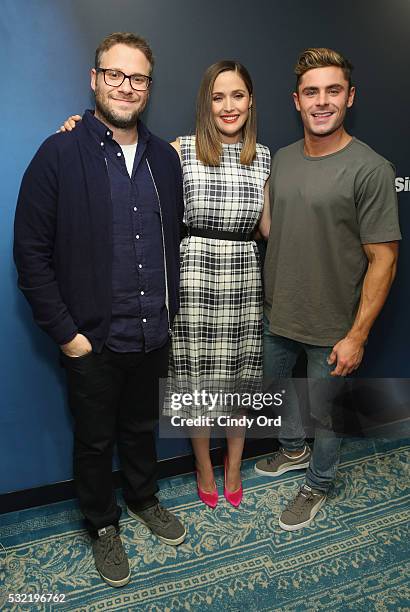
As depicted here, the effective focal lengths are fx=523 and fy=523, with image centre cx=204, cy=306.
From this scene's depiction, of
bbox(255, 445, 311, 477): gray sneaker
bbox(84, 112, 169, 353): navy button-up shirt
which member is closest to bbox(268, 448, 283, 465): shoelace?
bbox(255, 445, 311, 477): gray sneaker

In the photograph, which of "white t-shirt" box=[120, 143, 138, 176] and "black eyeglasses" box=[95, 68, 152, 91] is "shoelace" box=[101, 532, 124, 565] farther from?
"black eyeglasses" box=[95, 68, 152, 91]

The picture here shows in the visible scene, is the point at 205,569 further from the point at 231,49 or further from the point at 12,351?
the point at 231,49

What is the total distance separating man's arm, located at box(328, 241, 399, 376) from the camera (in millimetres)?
1851

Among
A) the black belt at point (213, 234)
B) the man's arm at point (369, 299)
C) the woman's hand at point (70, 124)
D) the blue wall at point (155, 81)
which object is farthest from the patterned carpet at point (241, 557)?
the woman's hand at point (70, 124)

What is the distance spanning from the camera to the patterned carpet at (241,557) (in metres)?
1.83

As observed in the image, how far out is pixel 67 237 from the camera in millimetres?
1622

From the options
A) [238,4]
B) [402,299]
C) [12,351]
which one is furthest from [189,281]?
[402,299]

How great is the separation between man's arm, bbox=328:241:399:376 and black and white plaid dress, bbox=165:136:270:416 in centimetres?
34

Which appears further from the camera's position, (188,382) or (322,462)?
(322,462)

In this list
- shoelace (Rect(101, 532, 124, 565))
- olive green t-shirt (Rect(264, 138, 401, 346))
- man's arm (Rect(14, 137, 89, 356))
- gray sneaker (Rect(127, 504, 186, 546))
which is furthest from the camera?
gray sneaker (Rect(127, 504, 186, 546))

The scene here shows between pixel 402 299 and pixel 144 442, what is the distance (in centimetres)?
151

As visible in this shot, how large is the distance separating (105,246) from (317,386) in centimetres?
107

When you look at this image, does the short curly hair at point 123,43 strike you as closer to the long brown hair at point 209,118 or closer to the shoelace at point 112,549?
the long brown hair at point 209,118

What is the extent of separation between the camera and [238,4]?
198 cm
